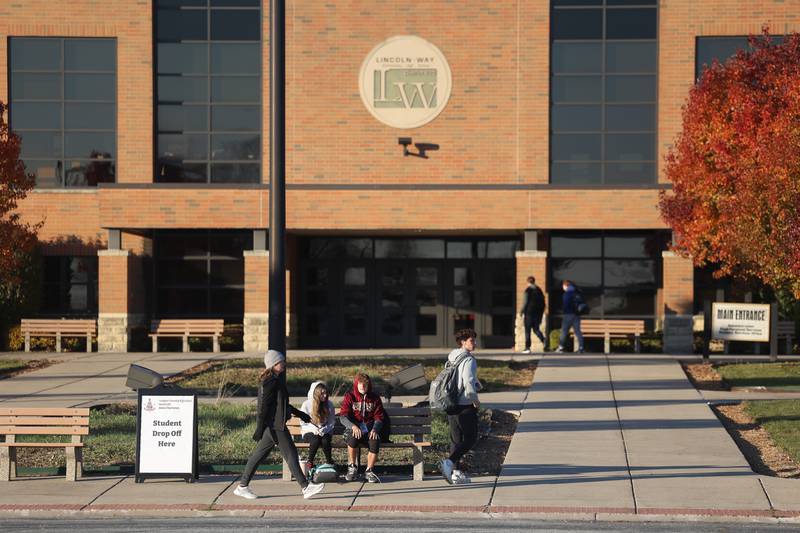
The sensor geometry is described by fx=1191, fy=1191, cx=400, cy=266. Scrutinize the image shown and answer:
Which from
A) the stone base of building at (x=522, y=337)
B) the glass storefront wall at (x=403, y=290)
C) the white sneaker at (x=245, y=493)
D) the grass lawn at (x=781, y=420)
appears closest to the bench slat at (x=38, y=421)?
the white sneaker at (x=245, y=493)

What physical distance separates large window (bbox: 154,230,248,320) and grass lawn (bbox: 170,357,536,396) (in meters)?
6.50

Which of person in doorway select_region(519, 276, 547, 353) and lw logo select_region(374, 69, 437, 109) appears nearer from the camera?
person in doorway select_region(519, 276, 547, 353)

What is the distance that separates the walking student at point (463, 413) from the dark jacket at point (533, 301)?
53.4 ft

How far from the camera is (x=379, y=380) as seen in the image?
2202 cm

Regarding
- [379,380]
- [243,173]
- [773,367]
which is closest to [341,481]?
[379,380]

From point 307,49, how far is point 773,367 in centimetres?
1436

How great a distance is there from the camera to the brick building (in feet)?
101

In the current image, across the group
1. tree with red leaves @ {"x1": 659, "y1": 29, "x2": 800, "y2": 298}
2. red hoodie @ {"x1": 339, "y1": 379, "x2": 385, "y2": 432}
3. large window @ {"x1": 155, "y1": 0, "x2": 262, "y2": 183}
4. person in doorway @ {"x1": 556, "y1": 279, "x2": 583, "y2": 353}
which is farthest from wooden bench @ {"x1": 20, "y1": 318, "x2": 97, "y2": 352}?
red hoodie @ {"x1": 339, "y1": 379, "x2": 385, "y2": 432}

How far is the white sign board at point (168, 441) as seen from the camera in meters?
13.1

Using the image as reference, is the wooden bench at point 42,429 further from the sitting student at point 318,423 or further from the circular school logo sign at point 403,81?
the circular school logo sign at point 403,81

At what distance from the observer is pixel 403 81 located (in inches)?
1235

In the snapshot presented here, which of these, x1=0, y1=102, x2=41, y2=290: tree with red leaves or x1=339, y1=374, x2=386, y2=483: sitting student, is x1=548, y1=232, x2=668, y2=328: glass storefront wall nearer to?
x1=0, y1=102, x2=41, y2=290: tree with red leaves

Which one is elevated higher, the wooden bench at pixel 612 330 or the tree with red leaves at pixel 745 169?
the tree with red leaves at pixel 745 169

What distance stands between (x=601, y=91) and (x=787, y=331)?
7.87 meters
